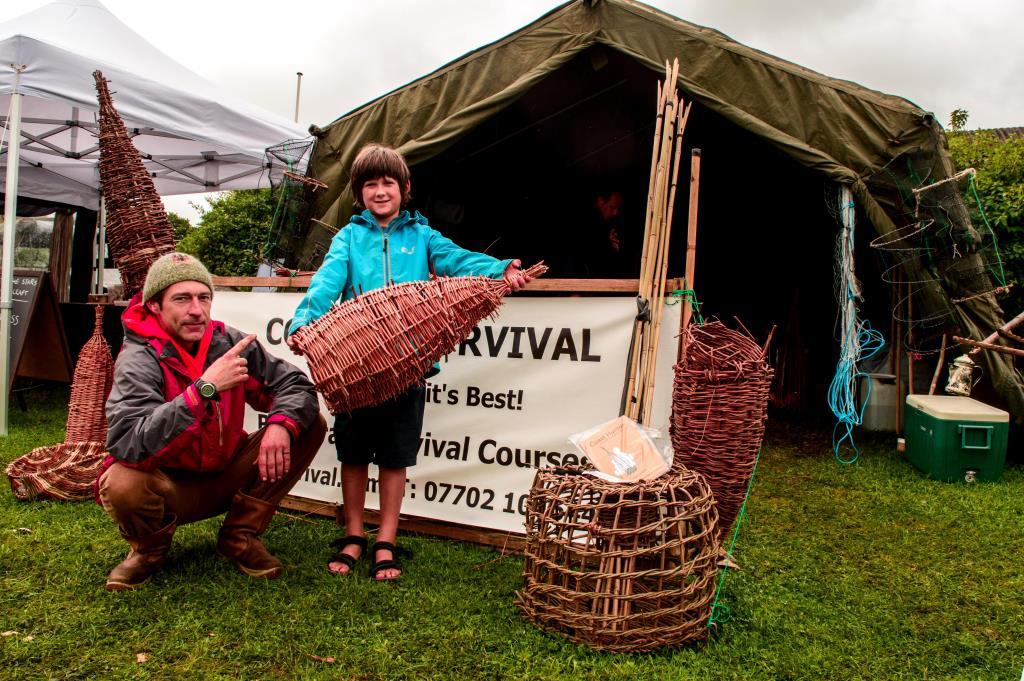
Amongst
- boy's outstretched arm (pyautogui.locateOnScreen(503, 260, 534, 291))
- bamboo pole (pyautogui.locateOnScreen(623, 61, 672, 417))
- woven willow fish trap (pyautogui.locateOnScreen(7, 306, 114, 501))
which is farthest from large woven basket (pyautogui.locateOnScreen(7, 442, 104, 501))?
bamboo pole (pyautogui.locateOnScreen(623, 61, 672, 417))

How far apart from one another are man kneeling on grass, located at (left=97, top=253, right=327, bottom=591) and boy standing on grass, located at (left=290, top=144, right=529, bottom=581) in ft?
0.69

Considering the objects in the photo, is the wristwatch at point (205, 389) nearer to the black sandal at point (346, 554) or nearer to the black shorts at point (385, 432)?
the black shorts at point (385, 432)

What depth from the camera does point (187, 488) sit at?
2582 mm

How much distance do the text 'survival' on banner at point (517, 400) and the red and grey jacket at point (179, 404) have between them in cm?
76

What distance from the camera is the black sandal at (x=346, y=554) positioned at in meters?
2.78

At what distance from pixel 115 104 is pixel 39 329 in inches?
88.0

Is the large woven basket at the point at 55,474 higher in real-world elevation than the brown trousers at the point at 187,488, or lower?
lower

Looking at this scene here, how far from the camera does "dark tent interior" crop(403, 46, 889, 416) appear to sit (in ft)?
19.5

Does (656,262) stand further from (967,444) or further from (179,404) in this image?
(967,444)

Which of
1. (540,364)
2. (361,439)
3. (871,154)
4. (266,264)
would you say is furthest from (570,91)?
(361,439)

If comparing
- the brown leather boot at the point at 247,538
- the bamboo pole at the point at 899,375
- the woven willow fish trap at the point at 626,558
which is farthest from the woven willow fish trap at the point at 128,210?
the bamboo pole at the point at 899,375

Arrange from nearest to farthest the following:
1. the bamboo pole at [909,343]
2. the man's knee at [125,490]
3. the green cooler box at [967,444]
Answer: the man's knee at [125,490] < the green cooler box at [967,444] < the bamboo pole at [909,343]

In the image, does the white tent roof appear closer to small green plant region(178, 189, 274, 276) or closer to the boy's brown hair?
the boy's brown hair

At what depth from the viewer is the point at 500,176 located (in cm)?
679
